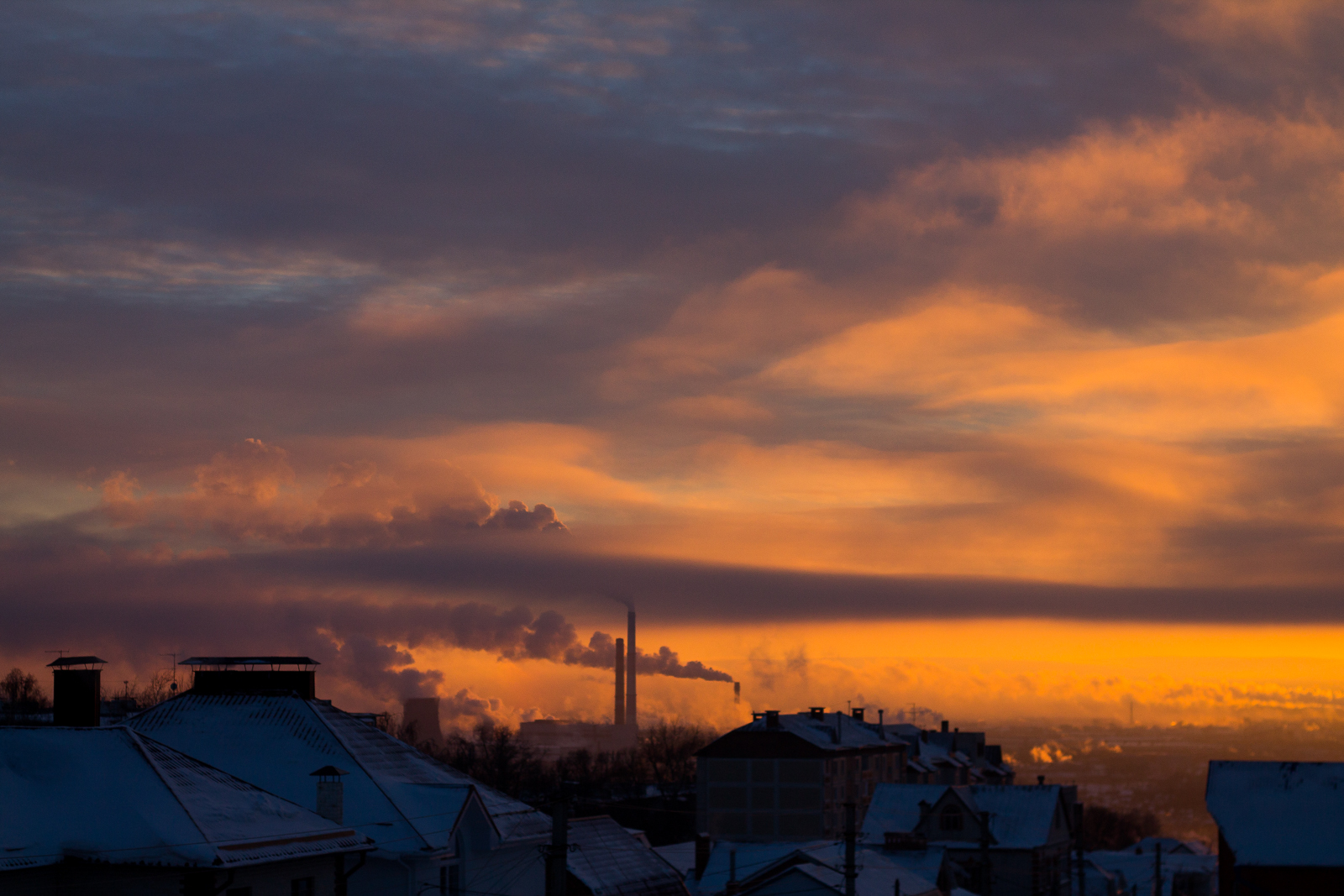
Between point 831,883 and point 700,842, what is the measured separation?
48.6 feet

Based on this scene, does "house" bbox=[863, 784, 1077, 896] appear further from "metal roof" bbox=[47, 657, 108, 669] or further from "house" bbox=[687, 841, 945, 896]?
"metal roof" bbox=[47, 657, 108, 669]

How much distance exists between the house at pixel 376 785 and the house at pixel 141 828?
3.61 meters

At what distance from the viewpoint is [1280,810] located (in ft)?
152

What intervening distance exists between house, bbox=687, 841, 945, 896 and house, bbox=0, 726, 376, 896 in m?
25.7

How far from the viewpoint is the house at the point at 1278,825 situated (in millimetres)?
43844

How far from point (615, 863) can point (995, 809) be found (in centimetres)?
4271

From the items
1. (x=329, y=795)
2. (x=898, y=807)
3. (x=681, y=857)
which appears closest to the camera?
(x=329, y=795)

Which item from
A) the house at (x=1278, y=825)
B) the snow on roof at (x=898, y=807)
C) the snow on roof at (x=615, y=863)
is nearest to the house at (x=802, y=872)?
the snow on roof at (x=615, y=863)

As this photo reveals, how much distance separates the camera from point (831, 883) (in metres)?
60.1

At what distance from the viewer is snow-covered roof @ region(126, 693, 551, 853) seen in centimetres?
4328

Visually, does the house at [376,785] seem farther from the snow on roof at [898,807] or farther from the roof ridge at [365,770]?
the snow on roof at [898,807]

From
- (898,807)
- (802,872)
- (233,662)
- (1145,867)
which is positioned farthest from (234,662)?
(1145,867)

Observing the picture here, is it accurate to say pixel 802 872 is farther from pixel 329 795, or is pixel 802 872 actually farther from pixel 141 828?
pixel 141 828

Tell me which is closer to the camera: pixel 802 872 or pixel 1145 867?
pixel 802 872
